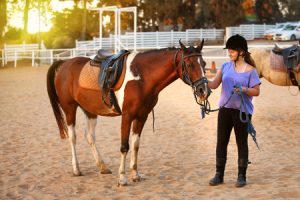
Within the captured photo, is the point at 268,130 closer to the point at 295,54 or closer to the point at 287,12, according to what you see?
the point at 295,54

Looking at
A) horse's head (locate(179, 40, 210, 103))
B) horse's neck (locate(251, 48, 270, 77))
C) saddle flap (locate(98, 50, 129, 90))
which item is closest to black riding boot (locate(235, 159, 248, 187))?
horse's head (locate(179, 40, 210, 103))

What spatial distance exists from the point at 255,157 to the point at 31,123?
19.9ft

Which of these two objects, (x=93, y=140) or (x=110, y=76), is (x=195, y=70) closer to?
(x=110, y=76)

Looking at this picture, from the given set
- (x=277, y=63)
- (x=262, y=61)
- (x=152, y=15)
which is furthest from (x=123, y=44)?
(x=277, y=63)

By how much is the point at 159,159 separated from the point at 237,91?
102 inches

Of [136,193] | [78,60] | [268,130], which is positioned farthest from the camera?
[268,130]

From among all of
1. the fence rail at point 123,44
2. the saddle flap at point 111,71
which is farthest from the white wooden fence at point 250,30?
the saddle flap at point 111,71

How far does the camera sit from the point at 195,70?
6266mm

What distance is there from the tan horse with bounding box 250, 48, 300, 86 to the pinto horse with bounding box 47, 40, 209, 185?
6.05 metres

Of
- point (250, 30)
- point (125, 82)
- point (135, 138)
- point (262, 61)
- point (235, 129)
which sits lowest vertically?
point (135, 138)

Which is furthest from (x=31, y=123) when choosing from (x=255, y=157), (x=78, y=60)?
(x=255, y=157)

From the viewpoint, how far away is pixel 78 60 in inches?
309

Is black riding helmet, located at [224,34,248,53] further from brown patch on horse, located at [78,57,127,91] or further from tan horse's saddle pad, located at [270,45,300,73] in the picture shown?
tan horse's saddle pad, located at [270,45,300,73]

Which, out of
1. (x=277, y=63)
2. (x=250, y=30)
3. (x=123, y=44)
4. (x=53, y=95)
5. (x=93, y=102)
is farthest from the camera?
(x=250, y=30)
